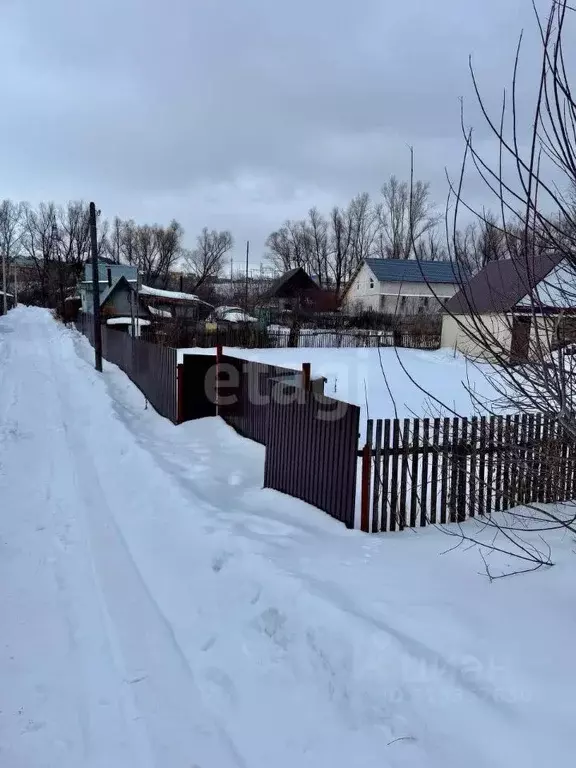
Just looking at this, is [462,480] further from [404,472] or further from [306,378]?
[306,378]

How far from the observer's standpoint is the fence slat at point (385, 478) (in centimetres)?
497

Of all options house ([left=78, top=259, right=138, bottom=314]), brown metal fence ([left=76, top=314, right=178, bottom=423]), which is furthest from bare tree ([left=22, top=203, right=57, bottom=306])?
brown metal fence ([left=76, top=314, right=178, bottom=423])

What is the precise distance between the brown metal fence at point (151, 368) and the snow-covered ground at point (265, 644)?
178 inches

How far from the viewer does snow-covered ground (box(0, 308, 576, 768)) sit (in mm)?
2682

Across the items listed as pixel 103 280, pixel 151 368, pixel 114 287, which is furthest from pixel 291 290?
pixel 151 368

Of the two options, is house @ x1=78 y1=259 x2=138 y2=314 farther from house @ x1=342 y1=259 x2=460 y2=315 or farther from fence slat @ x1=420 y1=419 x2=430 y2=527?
fence slat @ x1=420 y1=419 x2=430 y2=527

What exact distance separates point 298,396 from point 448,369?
61.4 ft

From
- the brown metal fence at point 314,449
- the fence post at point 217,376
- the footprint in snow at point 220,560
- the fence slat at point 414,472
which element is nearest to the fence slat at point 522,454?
the fence slat at point 414,472

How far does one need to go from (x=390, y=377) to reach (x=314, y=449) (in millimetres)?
13872

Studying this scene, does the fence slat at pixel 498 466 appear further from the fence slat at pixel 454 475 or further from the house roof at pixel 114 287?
the house roof at pixel 114 287

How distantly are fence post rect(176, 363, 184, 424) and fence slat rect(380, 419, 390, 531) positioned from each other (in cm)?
533

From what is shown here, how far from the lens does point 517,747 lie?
239 cm

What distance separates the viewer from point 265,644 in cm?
354

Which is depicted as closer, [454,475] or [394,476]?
[394,476]
